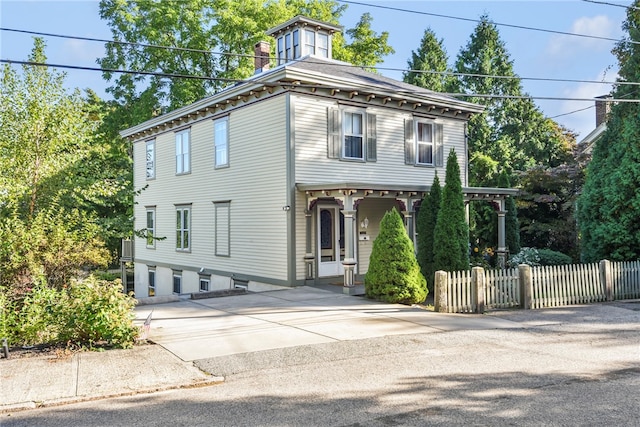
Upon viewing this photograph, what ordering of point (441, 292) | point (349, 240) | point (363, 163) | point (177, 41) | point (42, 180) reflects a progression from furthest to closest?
point (177, 41) → point (363, 163) → point (349, 240) → point (441, 292) → point (42, 180)

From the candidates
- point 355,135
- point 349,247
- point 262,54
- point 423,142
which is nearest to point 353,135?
point 355,135

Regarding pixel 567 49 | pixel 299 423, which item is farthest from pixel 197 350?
pixel 567 49

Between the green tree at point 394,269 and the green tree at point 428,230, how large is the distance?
5.55 feet

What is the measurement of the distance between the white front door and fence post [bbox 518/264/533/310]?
240 inches

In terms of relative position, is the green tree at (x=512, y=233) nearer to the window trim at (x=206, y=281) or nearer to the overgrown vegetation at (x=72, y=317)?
the window trim at (x=206, y=281)

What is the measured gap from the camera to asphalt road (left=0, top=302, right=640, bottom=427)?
5.39 meters

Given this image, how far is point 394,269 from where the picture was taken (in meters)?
12.7

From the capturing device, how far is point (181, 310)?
12180mm

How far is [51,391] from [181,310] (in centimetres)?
593

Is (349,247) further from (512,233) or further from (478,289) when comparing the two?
(512,233)

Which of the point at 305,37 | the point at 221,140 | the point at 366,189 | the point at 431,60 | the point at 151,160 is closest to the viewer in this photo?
the point at 366,189

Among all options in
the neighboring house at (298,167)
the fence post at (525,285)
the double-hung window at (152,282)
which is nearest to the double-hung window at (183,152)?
the neighboring house at (298,167)

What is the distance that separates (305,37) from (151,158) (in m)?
9.12

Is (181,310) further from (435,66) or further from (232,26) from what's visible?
(435,66)
